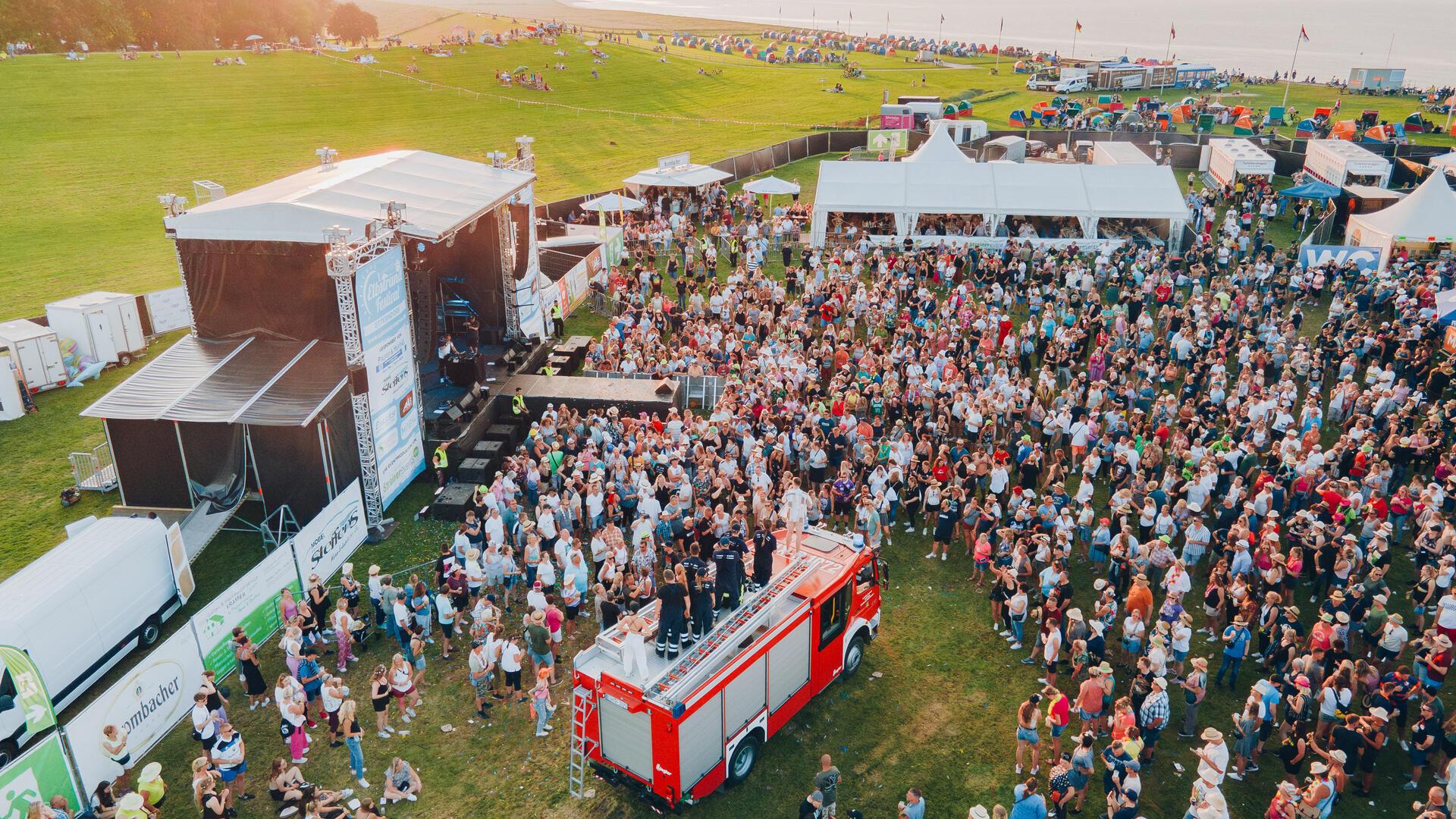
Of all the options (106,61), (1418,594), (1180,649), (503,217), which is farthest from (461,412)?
(106,61)

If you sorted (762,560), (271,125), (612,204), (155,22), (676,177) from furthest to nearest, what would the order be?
(155,22)
(271,125)
(676,177)
(612,204)
(762,560)

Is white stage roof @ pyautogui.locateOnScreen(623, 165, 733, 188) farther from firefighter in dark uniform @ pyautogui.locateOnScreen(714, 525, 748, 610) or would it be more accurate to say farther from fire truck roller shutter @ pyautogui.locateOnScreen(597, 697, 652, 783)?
fire truck roller shutter @ pyautogui.locateOnScreen(597, 697, 652, 783)

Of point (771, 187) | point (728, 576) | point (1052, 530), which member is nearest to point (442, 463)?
point (728, 576)

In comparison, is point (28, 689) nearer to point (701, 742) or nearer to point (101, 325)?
point (701, 742)

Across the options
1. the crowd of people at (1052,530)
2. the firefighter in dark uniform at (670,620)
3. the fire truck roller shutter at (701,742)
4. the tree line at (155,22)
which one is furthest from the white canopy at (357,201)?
the tree line at (155,22)

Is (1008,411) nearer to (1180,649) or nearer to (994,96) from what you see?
(1180,649)

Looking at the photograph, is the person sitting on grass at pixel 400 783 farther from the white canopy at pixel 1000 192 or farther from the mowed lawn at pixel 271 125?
the mowed lawn at pixel 271 125
